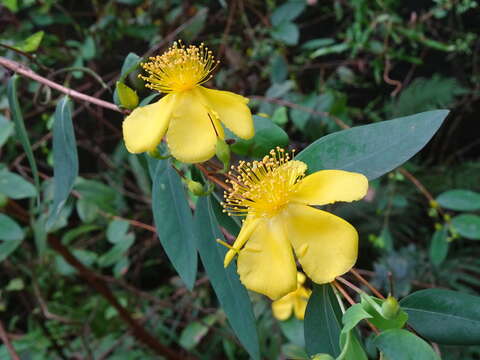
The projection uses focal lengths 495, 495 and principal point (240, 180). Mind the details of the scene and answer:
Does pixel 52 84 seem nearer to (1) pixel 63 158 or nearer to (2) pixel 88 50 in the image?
(1) pixel 63 158

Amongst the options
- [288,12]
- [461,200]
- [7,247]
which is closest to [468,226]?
[461,200]

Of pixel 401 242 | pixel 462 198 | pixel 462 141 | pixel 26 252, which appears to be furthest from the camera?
pixel 462 141

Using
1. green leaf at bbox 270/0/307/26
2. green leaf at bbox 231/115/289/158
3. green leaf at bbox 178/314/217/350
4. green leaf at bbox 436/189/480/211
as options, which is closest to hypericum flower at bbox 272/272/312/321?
green leaf at bbox 178/314/217/350

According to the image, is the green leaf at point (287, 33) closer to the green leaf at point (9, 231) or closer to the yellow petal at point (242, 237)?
the green leaf at point (9, 231)

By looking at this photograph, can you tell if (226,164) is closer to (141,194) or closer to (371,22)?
(141,194)

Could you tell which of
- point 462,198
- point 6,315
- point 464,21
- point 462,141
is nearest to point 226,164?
point 462,198

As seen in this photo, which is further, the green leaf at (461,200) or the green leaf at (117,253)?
the green leaf at (117,253)

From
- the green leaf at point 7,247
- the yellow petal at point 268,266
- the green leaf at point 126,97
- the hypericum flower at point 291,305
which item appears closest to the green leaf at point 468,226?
the hypericum flower at point 291,305
